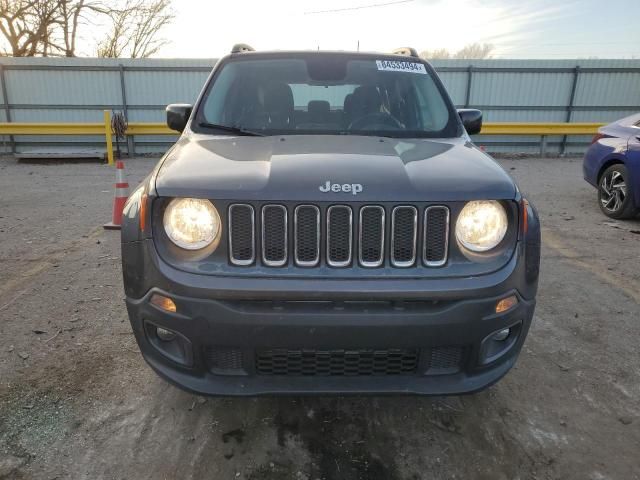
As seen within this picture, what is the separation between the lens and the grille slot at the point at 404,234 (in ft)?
6.62

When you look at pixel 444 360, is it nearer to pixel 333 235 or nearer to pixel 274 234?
pixel 333 235

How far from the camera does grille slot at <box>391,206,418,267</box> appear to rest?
202 cm

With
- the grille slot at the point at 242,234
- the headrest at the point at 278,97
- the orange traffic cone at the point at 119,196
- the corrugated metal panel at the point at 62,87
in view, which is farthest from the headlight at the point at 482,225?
the corrugated metal panel at the point at 62,87

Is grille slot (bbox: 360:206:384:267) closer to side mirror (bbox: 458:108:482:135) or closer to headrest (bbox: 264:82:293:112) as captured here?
headrest (bbox: 264:82:293:112)

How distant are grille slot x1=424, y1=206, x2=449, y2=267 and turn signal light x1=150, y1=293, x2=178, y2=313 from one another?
3.48ft

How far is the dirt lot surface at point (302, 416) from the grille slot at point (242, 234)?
96 cm

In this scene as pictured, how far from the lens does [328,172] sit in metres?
2.09

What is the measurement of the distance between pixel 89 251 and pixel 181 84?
10.6 metres

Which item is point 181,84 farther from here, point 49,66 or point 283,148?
point 283,148

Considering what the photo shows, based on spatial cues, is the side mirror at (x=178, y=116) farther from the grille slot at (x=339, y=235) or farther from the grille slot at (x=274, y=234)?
the grille slot at (x=339, y=235)

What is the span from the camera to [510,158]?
14.3m

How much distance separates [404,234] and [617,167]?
5921 mm

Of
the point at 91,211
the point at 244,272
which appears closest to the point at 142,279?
the point at 244,272

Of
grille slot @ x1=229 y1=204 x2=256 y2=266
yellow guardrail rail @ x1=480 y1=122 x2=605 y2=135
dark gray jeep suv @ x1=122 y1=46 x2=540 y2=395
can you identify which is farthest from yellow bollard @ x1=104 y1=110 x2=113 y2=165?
grille slot @ x1=229 y1=204 x2=256 y2=266
